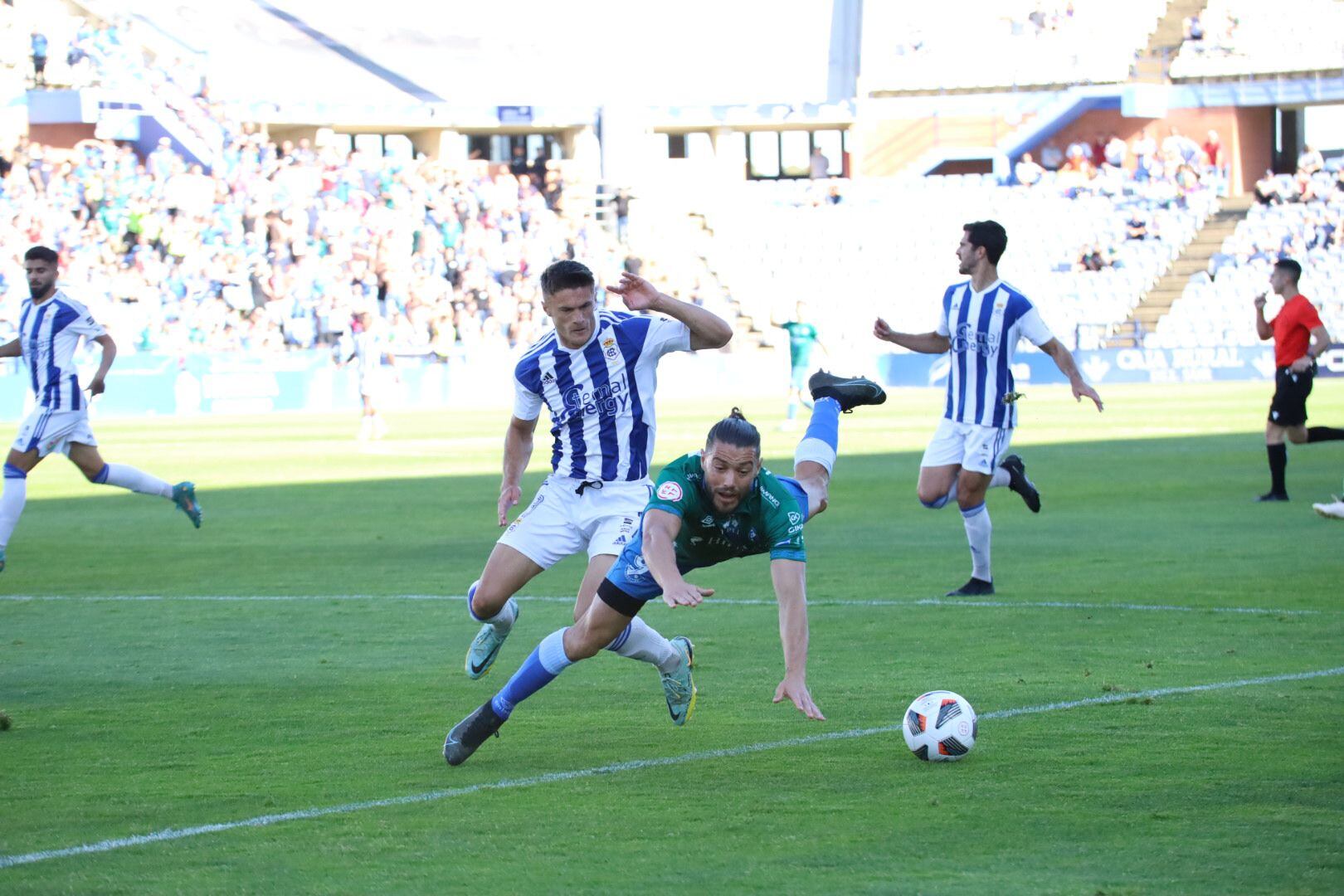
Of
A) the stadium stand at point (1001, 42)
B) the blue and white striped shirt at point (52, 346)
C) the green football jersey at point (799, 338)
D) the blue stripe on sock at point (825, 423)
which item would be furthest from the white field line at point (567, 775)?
the stadium stand at point (1001, 42)

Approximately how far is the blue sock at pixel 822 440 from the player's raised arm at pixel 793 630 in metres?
1.70

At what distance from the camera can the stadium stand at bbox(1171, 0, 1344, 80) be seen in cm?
5072

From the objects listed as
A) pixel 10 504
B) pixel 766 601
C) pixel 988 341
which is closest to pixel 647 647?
pixel 766 601

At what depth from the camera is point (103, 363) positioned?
529 inches

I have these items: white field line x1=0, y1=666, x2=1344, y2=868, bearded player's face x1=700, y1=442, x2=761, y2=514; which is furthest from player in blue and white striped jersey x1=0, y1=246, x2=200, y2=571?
bearded player's face x1=700, y1=442, x2=761, y2=514

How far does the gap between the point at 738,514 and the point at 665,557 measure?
1.63 feet

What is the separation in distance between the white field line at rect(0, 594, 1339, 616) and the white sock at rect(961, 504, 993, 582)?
1.49 ft

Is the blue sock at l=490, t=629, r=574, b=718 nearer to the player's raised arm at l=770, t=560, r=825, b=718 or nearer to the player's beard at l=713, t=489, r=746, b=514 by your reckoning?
the player's beard at l=713, t=489, r=746, b=514

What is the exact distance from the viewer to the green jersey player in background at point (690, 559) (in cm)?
604

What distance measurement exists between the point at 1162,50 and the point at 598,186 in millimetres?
18212

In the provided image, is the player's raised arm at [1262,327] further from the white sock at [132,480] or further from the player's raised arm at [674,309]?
the player's raised arm at [674,309]

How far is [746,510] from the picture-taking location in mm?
6406

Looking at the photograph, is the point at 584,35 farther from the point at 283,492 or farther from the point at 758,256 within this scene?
the point at 283,492

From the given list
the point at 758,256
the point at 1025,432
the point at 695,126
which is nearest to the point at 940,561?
the point at 1025,432
